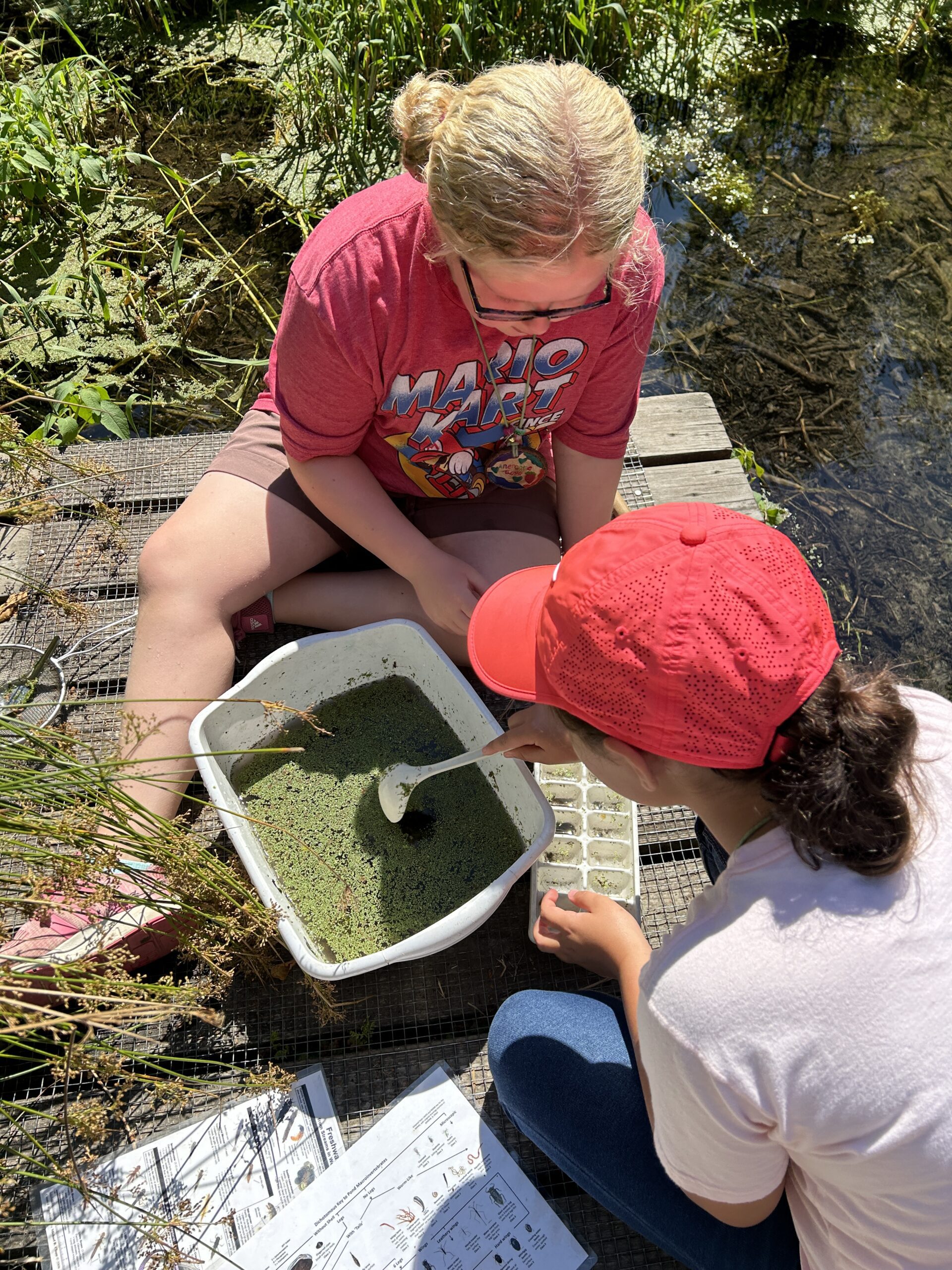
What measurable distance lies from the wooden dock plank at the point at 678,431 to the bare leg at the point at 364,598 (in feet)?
1.52

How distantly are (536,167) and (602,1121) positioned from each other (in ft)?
3.21

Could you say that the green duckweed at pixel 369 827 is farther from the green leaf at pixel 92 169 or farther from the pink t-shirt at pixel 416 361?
the green leaf at pixel 92 169

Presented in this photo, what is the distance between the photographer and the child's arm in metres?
1.24

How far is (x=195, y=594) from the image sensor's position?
1266mm

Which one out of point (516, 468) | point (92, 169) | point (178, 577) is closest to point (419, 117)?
point (516, 468)

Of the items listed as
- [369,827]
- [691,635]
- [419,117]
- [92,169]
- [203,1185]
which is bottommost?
[203,1185]

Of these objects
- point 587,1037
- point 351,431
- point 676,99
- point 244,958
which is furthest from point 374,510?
point 676,99

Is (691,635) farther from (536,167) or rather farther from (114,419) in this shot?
(114,419)

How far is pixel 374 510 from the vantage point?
4.11 ft

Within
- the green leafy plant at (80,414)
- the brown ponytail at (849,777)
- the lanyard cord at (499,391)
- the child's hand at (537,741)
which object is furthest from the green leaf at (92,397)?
the brown ponytail at (849,777)

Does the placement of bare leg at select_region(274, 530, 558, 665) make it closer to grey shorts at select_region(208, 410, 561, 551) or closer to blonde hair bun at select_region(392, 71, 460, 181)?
grey shorts at select_region(208, 410, 561, 551)

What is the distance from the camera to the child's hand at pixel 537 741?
3.47 ft

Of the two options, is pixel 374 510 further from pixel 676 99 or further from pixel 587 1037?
pixel 676 99

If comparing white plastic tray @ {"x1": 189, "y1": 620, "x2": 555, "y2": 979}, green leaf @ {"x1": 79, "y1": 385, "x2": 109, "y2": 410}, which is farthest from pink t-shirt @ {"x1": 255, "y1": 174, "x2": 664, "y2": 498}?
green leaf @ {"x1": 79, "y1": 385, "x2": 109, "y2": 410}
